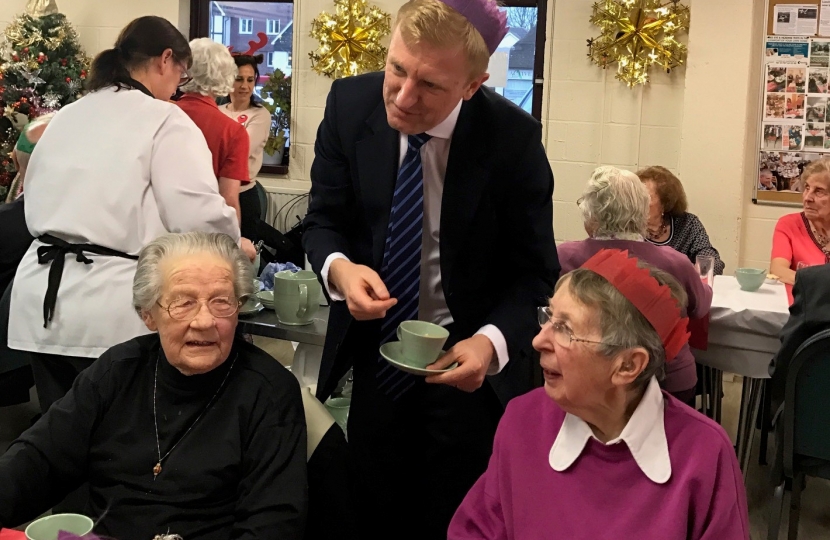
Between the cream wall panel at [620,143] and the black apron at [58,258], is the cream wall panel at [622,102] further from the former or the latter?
the black apron at [58,258]

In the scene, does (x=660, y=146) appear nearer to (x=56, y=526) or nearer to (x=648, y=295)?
(x=648, y=295)

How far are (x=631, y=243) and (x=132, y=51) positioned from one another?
180 cm

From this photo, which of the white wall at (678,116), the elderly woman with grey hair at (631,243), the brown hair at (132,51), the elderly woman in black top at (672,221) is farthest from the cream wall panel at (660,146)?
the brown hair at (132,51)

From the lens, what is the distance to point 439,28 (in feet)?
A: 4.68

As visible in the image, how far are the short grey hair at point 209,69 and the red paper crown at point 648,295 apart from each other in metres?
2.35

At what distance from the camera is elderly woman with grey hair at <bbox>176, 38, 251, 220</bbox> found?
3.28 meters

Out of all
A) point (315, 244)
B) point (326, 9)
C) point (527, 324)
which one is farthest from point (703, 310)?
point (326, 9)

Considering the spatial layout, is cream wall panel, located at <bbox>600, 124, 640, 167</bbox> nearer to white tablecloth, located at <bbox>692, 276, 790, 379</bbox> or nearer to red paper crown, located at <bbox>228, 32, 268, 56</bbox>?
white tablecloth, located at <bbox>692, 276, 790, 379</bbox>

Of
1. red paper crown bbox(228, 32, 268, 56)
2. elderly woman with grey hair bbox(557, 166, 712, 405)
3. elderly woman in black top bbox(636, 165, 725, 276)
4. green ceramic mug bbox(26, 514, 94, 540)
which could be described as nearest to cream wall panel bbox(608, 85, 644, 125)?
elderly woman in black top bbox(636, 165, 725, 276)

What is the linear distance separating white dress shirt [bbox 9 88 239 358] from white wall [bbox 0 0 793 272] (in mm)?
3428

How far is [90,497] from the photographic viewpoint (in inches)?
66.2

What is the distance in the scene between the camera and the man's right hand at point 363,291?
153 cm

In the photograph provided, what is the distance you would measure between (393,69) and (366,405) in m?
0.69

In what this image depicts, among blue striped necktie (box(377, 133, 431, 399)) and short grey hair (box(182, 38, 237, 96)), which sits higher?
short grey hair (box(182, 38, 237, 96))
